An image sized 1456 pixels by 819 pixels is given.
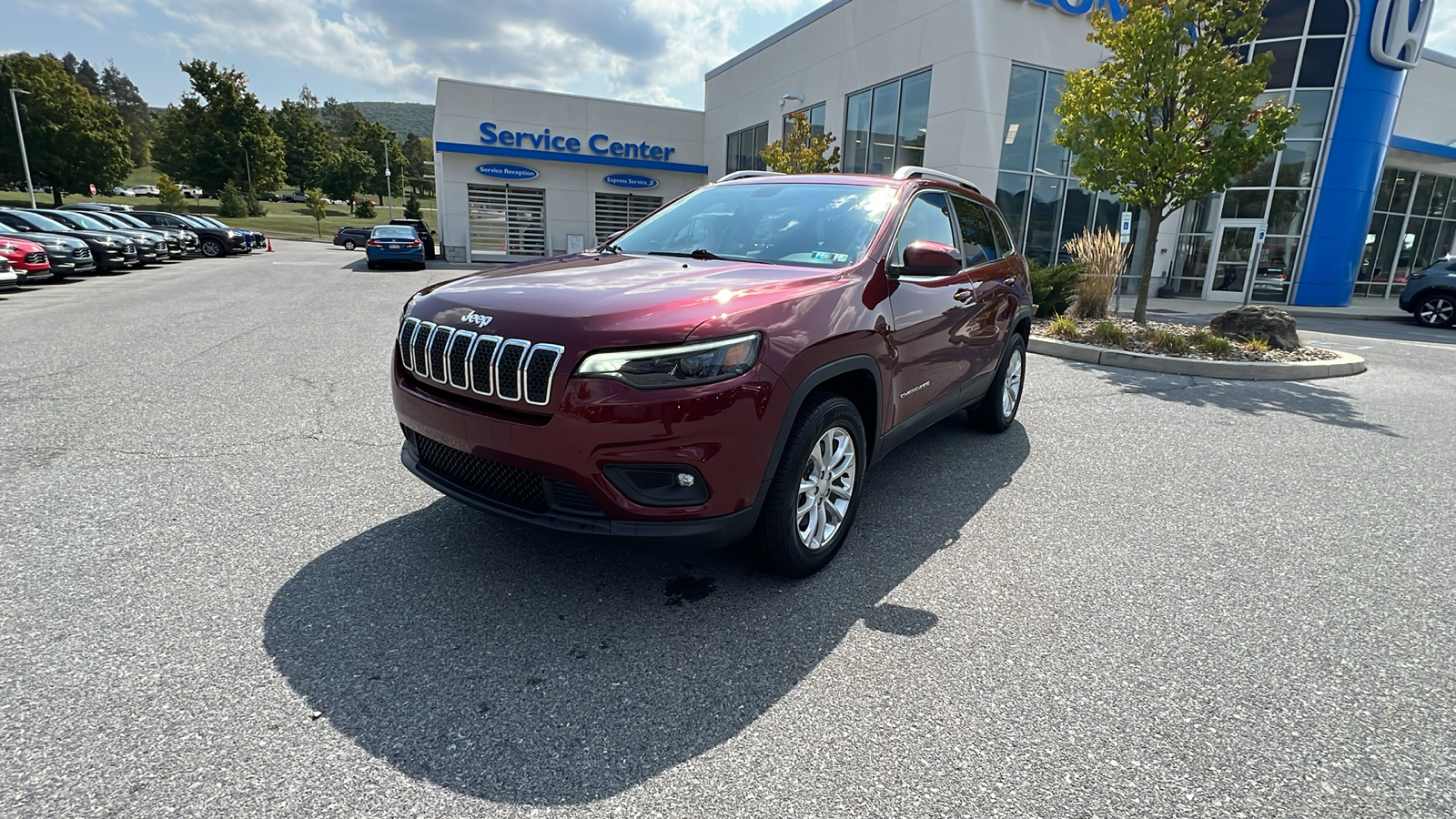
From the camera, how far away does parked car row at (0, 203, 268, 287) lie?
1381 cm

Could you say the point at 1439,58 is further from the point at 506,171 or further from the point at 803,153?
the point at 506,171

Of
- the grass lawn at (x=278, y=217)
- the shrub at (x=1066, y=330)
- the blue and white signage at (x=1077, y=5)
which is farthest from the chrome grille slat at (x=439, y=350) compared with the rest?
the grass lawn at (x=278, y=217)

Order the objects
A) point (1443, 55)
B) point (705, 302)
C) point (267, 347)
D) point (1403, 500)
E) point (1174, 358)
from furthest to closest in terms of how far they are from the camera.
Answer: point (1443, 55) < point (1174, 358) < point (267, 347) < point (1403, 500) < point (705, 302)

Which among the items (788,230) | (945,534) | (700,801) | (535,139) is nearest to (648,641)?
(700,801)

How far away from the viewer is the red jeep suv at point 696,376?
247 centimetres

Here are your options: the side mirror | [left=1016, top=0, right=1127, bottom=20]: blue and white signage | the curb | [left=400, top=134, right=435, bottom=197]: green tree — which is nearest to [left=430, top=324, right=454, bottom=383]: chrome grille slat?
the side mirror

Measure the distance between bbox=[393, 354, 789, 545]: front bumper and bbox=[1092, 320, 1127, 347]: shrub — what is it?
8671 mm

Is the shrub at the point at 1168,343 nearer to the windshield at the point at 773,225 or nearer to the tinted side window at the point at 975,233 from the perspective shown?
the tinted side window at the point at 975,233

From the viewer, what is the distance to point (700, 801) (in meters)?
1.94

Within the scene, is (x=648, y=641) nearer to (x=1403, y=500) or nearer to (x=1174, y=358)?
(x=1403, y=500)

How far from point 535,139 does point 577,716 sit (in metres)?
29.2

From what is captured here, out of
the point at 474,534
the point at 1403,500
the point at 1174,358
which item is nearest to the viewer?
the point at 474,534

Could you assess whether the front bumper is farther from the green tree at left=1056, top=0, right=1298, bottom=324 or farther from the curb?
the green tree at left=1056, top=0, right=1298, bottom=324

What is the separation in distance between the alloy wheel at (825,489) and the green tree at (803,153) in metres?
16.4
